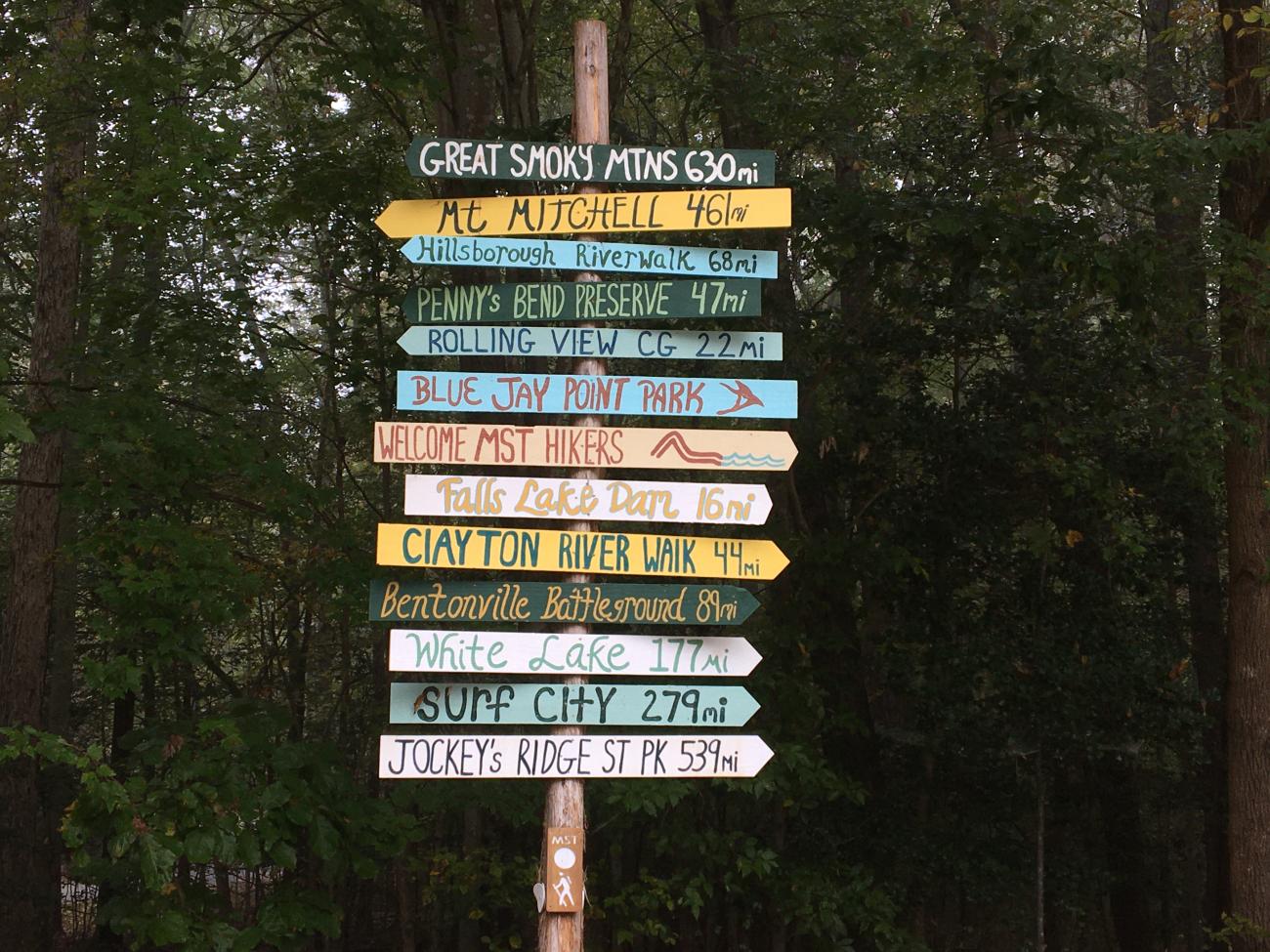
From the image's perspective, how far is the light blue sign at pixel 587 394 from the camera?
4.08 m

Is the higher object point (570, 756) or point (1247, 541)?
point (1247, 541)

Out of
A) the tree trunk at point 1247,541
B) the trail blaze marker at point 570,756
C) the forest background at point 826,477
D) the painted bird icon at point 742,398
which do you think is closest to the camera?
the trail blaze marker at point 570,756

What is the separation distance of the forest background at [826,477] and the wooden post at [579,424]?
2318 millimetres

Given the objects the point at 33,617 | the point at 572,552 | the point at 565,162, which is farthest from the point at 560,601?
the point at 33,617

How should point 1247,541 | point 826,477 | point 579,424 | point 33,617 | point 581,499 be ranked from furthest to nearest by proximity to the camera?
point 33,617
point 826,477
point 1247,541
point 579,424
point 581,499

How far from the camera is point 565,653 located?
395 cm

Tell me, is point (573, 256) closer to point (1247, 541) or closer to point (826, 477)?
point (826, 477)

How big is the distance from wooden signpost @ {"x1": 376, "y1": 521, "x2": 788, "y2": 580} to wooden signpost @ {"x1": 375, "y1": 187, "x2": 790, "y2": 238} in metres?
1.01

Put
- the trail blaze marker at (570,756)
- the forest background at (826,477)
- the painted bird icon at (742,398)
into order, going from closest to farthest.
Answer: the trail blaze marker at (570,756) → the painted bird icon at (742,398) → the forest background at (826,477)

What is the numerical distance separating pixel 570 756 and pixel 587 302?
1450 millimetres

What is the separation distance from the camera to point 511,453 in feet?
13.2

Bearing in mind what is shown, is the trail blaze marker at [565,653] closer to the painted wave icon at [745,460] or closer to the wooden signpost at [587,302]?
the painted wave icon at [745,460]

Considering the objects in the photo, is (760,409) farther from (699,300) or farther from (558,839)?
(558,839)

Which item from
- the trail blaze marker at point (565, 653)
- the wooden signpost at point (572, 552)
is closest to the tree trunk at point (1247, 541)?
the wooden signpost at point (572, 552)
